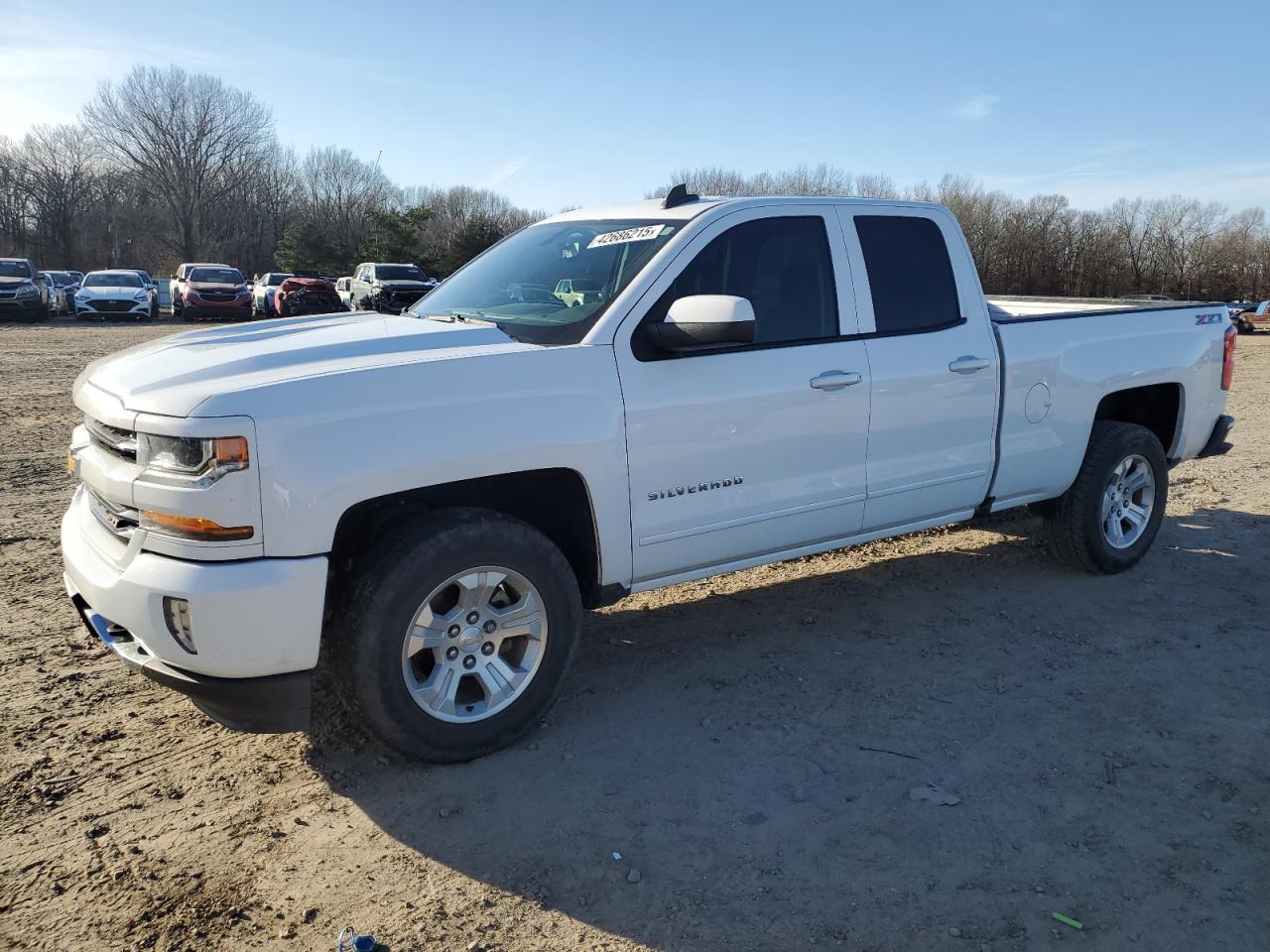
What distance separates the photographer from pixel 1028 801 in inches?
132

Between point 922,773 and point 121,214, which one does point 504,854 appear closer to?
point 922,773

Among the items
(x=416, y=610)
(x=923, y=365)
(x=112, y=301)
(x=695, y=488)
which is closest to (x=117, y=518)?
(x=416, y=610)

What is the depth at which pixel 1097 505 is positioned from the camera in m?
5.51

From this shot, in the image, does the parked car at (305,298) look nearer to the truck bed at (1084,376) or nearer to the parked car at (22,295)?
the parked car at (22,295)

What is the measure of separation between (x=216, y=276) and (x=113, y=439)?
31050 millimetres

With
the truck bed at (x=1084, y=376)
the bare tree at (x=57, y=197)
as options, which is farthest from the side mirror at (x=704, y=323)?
the bare tree at (x=57, y=197)

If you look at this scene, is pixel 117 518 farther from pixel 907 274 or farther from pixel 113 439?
pixel 907 274

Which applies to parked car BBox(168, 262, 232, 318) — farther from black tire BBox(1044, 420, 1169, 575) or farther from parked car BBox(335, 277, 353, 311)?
black tire BBox(1044, 420, 1169, 575)

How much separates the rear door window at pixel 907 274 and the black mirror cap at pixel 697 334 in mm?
1189

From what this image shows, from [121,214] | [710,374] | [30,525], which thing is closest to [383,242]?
[121,214]

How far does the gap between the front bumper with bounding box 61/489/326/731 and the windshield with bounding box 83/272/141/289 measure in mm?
31035

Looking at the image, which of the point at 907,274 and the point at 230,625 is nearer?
the point at 230,625

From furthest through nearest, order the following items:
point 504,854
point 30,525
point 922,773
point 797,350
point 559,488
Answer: point 30,525, point 797,350, point 559,488, point 922,773, point 504,854

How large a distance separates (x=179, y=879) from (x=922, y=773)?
2.51m
